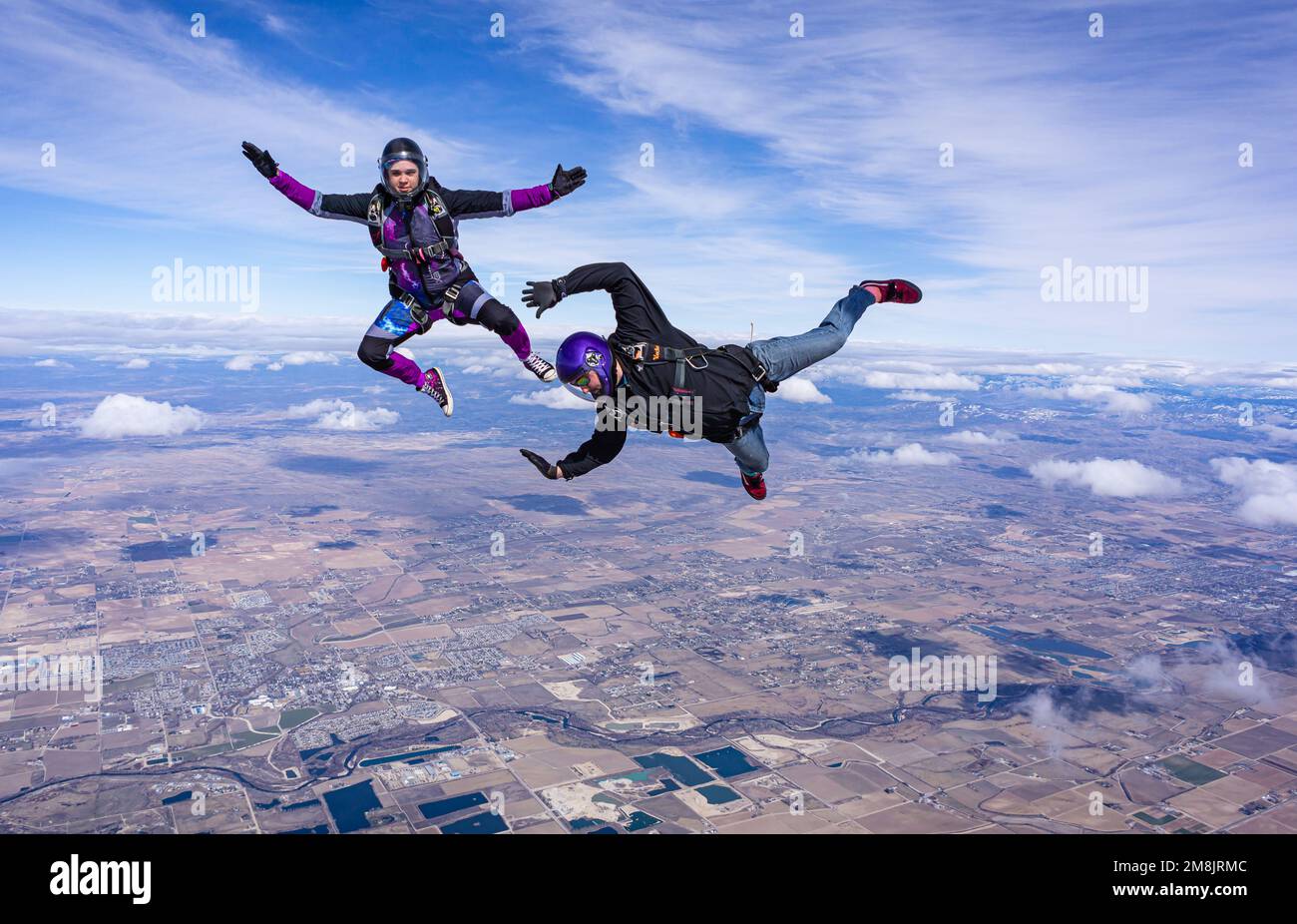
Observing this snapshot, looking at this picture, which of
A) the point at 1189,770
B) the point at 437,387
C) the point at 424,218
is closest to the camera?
the point at 424,218

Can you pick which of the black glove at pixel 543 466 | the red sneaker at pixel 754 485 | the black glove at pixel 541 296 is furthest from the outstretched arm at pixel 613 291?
the red sneaker at pixel 754 485

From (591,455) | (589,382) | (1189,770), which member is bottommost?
(1189,770)

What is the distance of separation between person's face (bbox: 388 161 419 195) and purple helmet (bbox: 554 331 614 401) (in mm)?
2368

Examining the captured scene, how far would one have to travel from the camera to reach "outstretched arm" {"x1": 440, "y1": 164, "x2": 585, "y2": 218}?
7895mm

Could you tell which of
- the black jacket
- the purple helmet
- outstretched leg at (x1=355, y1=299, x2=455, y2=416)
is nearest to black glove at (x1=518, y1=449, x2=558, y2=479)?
the black jacket

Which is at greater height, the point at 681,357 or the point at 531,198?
the point at 531,198

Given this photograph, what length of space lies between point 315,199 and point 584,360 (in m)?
3.46

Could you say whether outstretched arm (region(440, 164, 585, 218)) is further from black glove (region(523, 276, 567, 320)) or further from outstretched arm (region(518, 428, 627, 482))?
outstretched arm (region(518, 428, 627, 482))

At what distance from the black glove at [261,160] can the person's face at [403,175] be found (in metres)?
1.46

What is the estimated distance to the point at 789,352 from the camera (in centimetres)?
999

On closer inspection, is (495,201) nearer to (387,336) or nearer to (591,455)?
(387,336)

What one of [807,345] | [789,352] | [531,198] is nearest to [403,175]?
[531,198]
